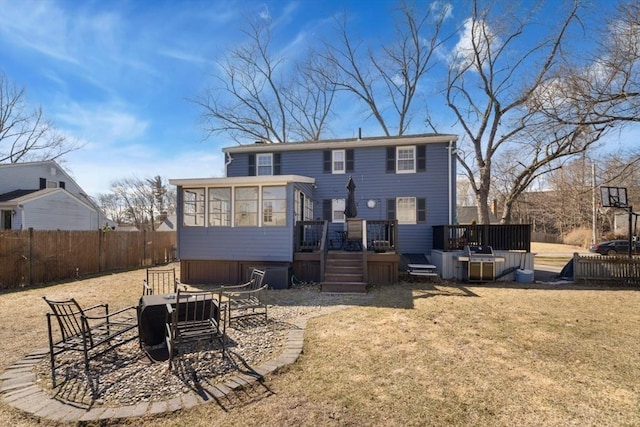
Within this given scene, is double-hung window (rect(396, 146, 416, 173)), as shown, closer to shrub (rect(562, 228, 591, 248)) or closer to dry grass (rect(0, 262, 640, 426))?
dry grass (rect(0, 262, 640, 426))

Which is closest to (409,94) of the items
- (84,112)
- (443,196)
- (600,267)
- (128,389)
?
(443,196)

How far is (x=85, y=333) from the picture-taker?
3768 mm

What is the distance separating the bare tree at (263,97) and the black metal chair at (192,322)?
22117 mm

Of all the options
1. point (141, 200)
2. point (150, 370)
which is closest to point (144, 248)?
point (150, 370)

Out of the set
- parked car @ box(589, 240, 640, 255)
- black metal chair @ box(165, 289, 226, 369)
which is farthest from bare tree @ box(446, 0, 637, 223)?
black metal chair @ box(165, 289, 226, 369)

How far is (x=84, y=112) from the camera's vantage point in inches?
527

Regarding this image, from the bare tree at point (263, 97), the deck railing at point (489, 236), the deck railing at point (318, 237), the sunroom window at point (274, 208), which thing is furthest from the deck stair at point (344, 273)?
the bare tree at point (263, 97)

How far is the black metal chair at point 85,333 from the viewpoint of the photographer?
12.0 feet

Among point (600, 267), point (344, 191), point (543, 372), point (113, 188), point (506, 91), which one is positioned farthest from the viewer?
point (113, 188)

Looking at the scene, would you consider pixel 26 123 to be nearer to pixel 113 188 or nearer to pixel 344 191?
pixel 113 188

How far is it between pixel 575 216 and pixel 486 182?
74.2 feet

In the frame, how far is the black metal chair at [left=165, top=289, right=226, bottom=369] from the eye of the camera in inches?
151

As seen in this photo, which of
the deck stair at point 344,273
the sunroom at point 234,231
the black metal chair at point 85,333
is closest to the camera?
the black metal chair at point 85,333

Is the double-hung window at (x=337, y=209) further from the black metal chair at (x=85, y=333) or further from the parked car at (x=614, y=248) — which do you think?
the parked car at (x=614, y=248)
